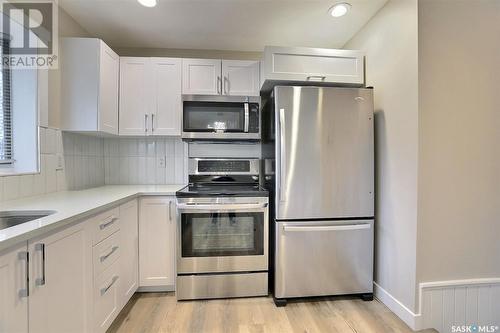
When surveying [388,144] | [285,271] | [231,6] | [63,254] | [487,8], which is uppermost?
[231,6]

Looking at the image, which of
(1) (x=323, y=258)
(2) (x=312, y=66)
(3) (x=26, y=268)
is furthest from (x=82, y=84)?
(1) (x=323, y=258)

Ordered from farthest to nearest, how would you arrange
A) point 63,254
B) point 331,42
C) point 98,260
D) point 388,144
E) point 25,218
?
point 331,42
point 388,144
point 98,260
point 25,218
point 63,254

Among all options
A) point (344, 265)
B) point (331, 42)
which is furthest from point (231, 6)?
point (344, 265)

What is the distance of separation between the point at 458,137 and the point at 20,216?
2.66 metres

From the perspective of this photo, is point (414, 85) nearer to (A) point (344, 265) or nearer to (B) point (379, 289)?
(A) point (344, 265)

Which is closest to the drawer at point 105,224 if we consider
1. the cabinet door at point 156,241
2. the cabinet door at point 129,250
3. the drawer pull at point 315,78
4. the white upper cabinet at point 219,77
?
the cabinet door at point 129,250

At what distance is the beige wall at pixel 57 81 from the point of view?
6.23 feet

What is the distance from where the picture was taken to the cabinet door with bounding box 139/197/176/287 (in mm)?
2104

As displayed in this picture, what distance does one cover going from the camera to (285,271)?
1972 mm

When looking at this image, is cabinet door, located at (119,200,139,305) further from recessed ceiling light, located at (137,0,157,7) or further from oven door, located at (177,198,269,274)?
recessed ceiling light, located at (137,0,157,7)

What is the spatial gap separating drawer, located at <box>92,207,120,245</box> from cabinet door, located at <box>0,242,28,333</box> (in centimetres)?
47

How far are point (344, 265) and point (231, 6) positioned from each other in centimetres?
229

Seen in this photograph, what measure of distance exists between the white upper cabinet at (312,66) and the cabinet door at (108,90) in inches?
53.8

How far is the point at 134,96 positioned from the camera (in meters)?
2.40
